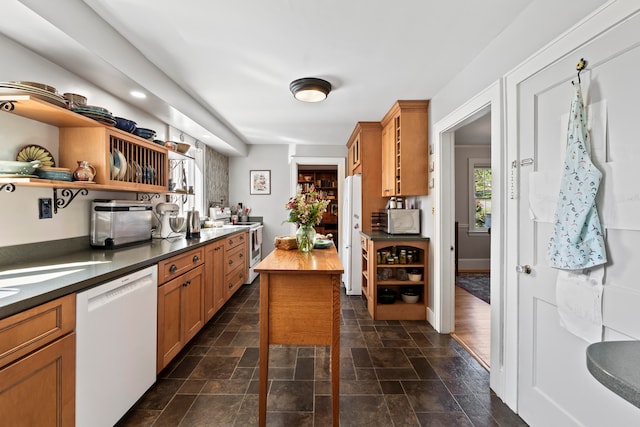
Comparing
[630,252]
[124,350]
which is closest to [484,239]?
[630,252]

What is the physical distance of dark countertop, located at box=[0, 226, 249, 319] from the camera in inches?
43.3

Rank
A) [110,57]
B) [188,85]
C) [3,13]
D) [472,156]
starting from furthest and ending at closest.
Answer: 1. [472,156]
2. [188,85]
3. [110,57]
4. [3,13]

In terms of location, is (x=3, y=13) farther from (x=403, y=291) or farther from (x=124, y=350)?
(x=403, y=291)

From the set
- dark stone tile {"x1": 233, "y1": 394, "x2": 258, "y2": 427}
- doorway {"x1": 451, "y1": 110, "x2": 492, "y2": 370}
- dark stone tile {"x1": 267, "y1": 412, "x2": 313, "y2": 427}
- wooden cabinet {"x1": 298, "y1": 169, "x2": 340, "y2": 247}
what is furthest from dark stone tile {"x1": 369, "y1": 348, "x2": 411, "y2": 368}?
wooden cabinet {"x1": 298, "y1": 169, "x2": 340, "y2": 247}

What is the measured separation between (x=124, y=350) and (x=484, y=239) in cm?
583

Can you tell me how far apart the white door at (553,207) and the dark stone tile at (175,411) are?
2101 millimetres

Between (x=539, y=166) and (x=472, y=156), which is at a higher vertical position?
(x=472, y=156)

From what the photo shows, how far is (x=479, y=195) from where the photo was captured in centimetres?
546

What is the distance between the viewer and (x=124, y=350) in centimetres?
160

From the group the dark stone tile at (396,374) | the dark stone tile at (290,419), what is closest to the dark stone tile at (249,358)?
the dark stone tile at (290,419)

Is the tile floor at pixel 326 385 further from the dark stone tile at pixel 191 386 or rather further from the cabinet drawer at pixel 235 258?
the cabinet drawer at pixel 235 258

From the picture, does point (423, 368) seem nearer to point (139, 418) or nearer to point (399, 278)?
point (399, 278)

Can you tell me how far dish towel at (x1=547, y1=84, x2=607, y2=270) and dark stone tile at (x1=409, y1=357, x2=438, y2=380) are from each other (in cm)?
128

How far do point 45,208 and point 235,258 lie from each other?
7.01 feet
